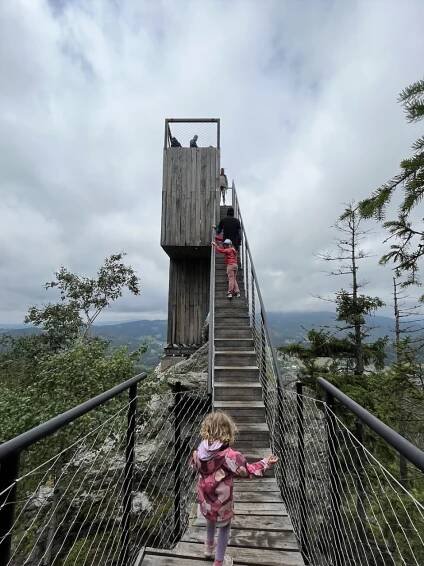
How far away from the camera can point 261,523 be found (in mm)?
3053

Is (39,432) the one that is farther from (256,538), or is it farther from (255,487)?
(255,487)

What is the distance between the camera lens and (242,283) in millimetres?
8938

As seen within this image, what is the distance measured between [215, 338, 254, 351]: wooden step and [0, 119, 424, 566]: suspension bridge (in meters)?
0.03

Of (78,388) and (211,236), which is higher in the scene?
(211,236)

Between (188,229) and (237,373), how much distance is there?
605cm

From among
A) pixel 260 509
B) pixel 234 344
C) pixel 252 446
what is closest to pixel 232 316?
pixel 234 344

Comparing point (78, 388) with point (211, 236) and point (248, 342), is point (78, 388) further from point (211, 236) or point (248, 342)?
point (211, 236)

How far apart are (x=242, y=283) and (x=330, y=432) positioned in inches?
269

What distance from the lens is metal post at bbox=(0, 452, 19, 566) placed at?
1188 mm

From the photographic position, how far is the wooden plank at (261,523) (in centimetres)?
299

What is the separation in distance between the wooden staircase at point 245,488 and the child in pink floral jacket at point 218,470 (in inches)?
11.7

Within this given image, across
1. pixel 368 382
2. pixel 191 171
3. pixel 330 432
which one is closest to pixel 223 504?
pixel 330 432

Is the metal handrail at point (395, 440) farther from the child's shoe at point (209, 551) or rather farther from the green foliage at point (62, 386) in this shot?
the green foliage at point (62, 386)

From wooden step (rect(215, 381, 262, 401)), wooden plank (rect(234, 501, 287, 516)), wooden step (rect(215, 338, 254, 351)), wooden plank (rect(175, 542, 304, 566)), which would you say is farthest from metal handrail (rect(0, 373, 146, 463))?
wooden step (rect(215, 338, 254, 351))
